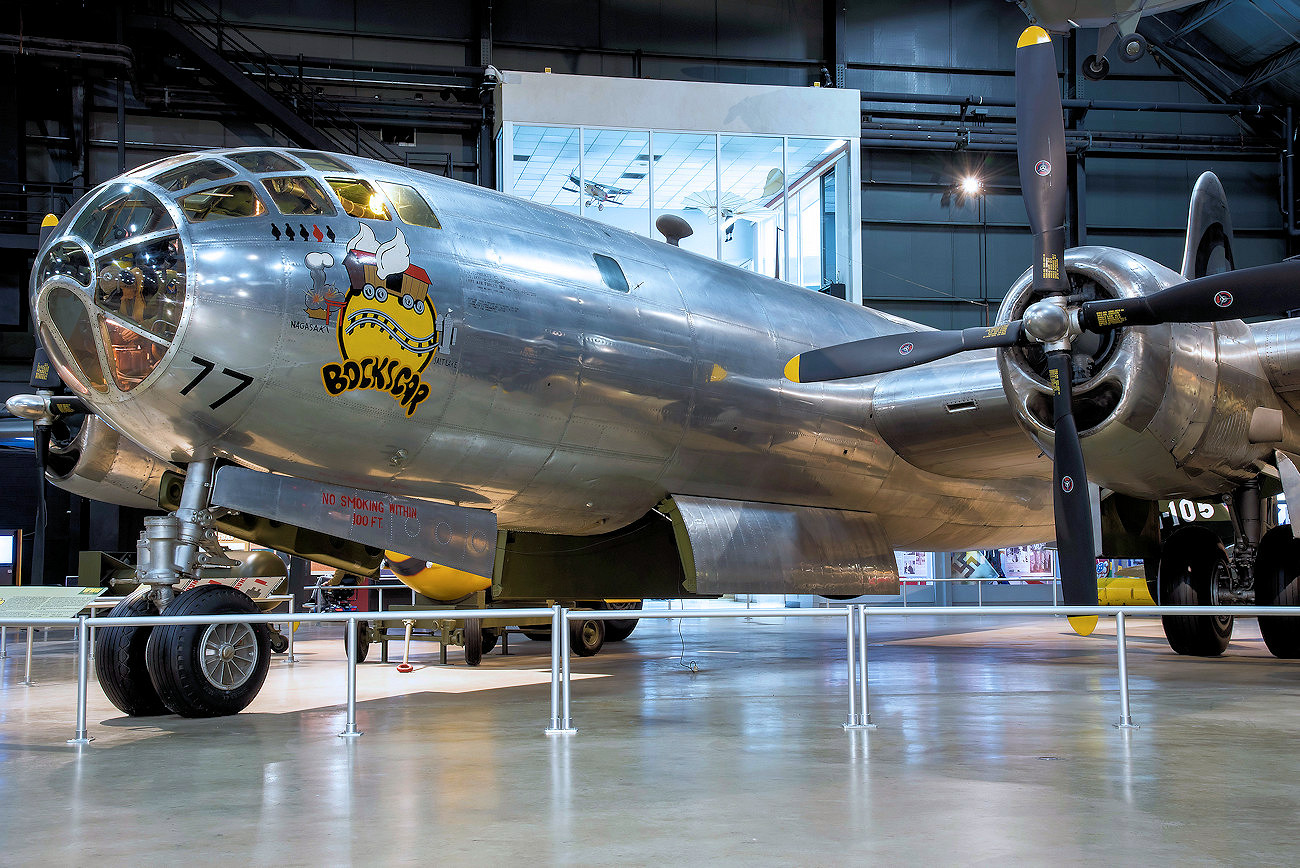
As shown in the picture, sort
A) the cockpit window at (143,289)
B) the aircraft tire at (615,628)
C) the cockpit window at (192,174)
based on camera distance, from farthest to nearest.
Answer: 1. the aircraft tire at (615,628)
2. the cockpit window at (192,174)
3. the cockpit window at (143,289)

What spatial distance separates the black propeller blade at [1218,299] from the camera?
28.5 ft

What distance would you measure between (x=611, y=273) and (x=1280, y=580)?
808 cm

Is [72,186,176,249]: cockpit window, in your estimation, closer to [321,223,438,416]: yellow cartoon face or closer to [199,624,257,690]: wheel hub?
[321,223,438,416]: yellow cartoon face

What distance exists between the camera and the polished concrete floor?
3.86 m

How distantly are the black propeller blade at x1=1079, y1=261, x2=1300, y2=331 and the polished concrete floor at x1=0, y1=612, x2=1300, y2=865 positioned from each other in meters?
3.18

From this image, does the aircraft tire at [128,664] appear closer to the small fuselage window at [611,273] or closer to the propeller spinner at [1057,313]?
the small fuselage window at [611,273]

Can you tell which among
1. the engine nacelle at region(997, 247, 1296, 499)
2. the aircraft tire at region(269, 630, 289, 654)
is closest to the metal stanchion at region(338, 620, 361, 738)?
the engine nacelle at region(997, 247, 1296, 499)

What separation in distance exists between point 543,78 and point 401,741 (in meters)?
19.0

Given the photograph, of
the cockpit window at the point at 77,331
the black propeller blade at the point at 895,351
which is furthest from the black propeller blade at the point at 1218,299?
the cockpit window at the point at 77,331

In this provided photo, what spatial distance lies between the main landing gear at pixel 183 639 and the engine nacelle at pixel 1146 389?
7.27m

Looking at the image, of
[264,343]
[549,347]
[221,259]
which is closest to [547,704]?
[549,347]

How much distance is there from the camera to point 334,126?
26.6 m

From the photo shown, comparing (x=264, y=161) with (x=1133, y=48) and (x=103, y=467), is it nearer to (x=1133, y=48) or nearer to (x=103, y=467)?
(x=103, y=467)

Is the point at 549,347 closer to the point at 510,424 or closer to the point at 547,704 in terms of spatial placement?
the point at 510,424
